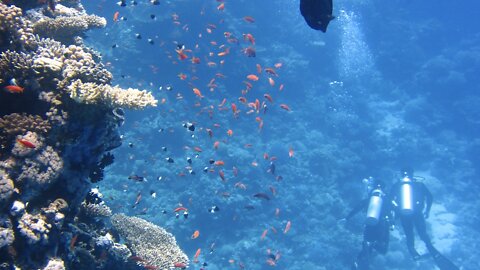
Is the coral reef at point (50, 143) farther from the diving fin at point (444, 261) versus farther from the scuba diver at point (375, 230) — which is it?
the diving fin at point (444, 261)

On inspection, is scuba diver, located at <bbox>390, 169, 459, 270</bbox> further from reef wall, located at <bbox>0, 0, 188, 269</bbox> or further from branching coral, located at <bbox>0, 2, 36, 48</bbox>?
branching coral, located at <bbox>0, 2, 36, 48</bbox>

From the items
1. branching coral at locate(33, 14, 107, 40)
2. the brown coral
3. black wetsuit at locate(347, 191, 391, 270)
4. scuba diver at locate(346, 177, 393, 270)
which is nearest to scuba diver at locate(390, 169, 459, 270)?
scuba diver at locate(346, 177, 393, 270)

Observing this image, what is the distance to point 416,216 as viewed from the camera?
16.3 metres

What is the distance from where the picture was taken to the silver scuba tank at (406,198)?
15273 mm

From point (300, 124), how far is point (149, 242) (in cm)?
1786

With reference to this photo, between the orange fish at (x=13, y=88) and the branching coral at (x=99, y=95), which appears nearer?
the orange fish at (x=13, y=88)

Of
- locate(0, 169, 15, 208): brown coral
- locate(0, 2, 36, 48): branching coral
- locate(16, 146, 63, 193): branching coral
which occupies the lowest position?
locate(0, 169, 15, 208): brown coral

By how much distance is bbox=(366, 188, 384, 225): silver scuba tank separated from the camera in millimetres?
14141

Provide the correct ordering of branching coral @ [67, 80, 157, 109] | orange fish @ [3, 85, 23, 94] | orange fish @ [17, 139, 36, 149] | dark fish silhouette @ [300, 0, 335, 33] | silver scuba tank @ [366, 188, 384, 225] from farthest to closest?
silver scuba tank @ [366, 188, 384, 225] < branching coral @ [67, 80, 157, 109] < orange fish @ [3, 85, 23, 94] < orange fish @ [17, 139, 36, 149] < dark fish silhouette @ [300, 0, 335, 33]

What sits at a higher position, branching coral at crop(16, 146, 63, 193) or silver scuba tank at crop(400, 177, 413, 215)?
silver scuba tank at crop(400, 177, 413, 215)

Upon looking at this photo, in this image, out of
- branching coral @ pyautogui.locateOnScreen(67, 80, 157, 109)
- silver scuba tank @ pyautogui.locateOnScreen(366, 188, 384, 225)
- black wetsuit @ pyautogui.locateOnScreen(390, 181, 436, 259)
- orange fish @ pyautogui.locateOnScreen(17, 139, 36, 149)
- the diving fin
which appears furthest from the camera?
the diving fin

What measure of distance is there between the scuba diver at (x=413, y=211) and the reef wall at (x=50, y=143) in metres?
13.9

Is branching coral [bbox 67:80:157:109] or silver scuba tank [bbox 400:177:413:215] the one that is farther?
silver scuba tank [bbox 400:177:413:215]

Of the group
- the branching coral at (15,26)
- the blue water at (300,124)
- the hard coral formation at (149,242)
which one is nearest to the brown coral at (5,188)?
the branching coral at (15,26)
